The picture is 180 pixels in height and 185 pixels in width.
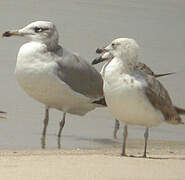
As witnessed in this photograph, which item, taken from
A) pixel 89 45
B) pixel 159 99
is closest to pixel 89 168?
pixel 159 99

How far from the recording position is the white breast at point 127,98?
795 cm

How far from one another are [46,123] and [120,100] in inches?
92.3

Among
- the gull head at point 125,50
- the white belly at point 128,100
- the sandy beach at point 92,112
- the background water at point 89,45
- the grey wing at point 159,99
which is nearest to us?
the sandy beach at point 92,112

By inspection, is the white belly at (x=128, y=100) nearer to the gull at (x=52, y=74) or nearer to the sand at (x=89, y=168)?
the sand at (x=89, y=168)

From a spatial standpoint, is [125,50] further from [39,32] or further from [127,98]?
[39,32]

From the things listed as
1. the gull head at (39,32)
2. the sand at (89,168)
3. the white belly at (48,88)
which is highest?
the gull head at (39,32)

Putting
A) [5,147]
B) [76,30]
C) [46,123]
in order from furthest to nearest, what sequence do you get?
[76,30] < [46,123] < [5,147]

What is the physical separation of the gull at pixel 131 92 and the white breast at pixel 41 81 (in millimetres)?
1543

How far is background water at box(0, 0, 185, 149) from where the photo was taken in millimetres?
10414

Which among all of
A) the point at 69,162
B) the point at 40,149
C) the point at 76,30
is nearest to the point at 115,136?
the point at 40,149

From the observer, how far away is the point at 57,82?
32.5 feet

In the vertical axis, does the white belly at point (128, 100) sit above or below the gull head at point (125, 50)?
below

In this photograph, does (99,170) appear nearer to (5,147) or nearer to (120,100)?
(120,100)

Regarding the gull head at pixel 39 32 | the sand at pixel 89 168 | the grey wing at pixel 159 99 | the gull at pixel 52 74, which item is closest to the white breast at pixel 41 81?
the gull at pixel 52 74
